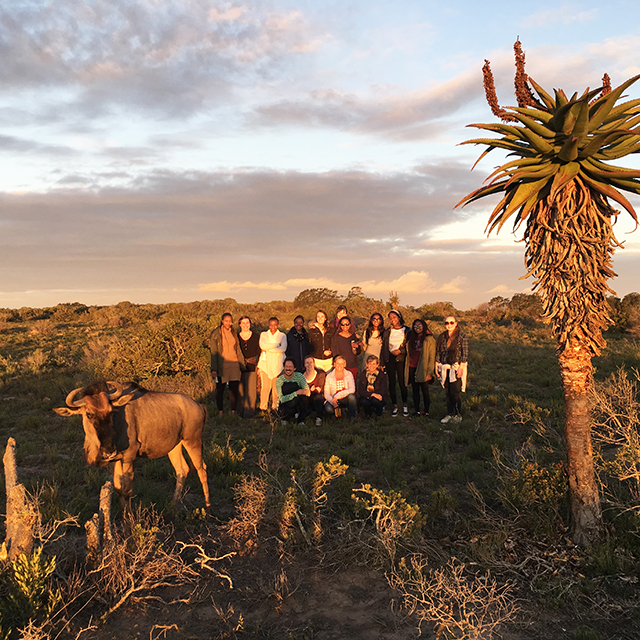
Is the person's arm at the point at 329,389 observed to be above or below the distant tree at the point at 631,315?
below

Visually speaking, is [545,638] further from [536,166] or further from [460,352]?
[460,352]

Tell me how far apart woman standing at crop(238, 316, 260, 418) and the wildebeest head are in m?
6.35

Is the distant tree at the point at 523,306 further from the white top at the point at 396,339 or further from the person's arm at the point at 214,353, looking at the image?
the person's arm at the point at 214,353

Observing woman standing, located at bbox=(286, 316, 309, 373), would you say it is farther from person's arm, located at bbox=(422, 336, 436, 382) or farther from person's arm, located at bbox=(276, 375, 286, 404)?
person's arm, located at bbox=(422, 336, 436, 382)

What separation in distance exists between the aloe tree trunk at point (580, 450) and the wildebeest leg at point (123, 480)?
16.2ft

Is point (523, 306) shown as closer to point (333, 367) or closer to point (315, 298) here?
point (315, 298)

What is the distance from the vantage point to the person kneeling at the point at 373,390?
1127 cm

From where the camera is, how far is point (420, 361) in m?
11.0

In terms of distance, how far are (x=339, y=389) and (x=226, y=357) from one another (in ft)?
8.68

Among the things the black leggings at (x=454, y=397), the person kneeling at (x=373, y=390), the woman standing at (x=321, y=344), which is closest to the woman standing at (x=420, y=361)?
the black leggings at (x=454, y=397)

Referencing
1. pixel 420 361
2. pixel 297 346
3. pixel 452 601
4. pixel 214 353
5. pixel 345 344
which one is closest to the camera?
pixel 452 601

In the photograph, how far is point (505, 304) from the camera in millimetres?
38031

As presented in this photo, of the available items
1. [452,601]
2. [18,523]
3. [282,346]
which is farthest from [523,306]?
[18,523]

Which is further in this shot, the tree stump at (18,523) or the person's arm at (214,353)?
the person's arm at (214,353)
